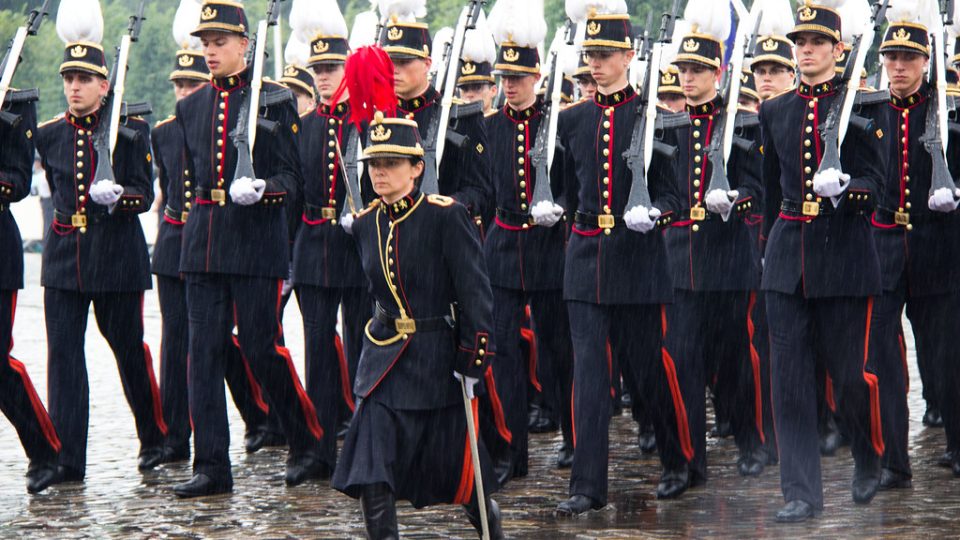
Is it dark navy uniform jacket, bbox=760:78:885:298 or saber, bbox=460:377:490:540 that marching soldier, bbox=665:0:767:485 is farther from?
saber, bbox=460:377:490:540

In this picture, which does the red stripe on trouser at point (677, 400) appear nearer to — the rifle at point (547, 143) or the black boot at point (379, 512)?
the rifle at point (547, 143)

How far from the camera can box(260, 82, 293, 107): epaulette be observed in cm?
934

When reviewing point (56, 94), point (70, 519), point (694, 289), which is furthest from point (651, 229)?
point (56, 94)

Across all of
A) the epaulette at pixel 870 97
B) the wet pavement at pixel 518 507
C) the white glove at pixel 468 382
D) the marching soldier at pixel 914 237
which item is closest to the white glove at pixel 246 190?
the wet pavement at pixel 518 507

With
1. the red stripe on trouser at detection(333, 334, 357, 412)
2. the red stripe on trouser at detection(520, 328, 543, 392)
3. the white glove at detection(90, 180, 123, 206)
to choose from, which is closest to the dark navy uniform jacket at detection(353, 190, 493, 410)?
the white glove at detection(90, 180, 123, 206)

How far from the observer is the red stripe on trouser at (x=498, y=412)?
→ 937cm

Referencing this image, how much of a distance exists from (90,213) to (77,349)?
728mm

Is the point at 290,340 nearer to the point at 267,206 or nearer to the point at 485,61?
the point at 485,61

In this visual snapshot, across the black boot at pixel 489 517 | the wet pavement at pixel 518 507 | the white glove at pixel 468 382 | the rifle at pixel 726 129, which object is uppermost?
the rifle at pixel 726 129

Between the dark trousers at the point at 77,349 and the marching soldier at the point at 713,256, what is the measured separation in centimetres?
287

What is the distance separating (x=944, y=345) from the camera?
369 inches

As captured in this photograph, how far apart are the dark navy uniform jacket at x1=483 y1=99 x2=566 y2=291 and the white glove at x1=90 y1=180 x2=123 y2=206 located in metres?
1.92

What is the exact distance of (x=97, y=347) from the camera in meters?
16.8

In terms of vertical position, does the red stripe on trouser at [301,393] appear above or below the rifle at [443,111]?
below
